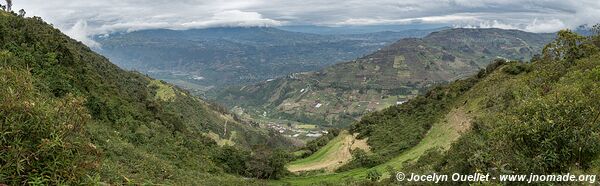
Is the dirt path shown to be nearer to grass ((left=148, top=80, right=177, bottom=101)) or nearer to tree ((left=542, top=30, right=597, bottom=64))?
tree ((left=542, top=30, right=597, bottom=64))

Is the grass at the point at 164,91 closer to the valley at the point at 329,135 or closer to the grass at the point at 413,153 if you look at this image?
the valley at the point at 329,135

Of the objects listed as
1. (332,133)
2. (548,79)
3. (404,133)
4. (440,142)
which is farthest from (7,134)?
(332,133)

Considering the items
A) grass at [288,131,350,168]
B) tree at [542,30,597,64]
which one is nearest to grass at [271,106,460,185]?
grass at [288,131,350,168]

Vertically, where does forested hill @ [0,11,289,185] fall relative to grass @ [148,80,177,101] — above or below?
above

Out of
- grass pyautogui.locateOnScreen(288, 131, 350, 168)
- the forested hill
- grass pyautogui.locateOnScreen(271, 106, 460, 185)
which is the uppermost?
the forested hill

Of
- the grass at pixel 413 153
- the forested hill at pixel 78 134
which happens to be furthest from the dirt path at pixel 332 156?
the forested hill at pixel 78 134

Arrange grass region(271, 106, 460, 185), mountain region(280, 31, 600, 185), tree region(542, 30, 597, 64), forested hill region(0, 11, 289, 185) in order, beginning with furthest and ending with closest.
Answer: grass region(271, 106, 460, 185)
tree region(542, 30, 597, 64)
mountain region(280, 31, 600, 185)
forested hill region(0, 11, 289, 185)

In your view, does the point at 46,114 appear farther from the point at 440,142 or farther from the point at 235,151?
the point at 235,151
